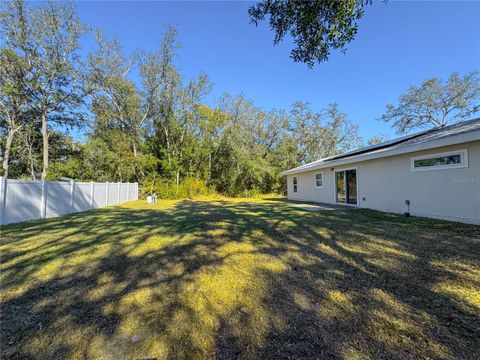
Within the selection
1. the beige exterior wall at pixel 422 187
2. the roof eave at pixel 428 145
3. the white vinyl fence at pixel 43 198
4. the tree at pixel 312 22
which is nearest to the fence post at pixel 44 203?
the white vinyl fence at pixel 43 198

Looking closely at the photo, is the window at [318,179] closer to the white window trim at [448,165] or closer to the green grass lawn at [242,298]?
the white window trim at [448,165]

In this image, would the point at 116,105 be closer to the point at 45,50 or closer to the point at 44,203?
the point at 45,50

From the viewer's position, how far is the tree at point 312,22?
3361mm

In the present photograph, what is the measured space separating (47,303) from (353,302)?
10.1ft

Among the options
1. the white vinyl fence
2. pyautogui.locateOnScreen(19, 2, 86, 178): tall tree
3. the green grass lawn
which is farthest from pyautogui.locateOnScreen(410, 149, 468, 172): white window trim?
pyautogui.locateOnScreen(19, 2, 86, 178): tall tree

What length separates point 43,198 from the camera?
7488 mm

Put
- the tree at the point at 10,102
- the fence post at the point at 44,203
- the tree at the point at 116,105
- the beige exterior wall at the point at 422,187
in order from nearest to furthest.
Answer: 1. the beige exterior wall at the point at 422,187
2. the fence post at the point at 44,203
3. the tree at the point at 10,102
4. the tree at the point at 116,105

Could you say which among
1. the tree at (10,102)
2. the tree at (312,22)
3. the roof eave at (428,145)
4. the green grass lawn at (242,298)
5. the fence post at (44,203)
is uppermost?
the tree at (10,102)

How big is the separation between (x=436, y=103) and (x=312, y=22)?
80.1 ft

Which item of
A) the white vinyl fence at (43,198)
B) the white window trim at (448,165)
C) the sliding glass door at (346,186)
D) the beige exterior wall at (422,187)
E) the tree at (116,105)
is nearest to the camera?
the beige exterior wall at (422,187)

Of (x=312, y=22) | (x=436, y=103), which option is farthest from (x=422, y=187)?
(x=436, y=103)

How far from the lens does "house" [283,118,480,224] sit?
5.97 meters

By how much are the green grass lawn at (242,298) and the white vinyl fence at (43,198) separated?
225 centimetres

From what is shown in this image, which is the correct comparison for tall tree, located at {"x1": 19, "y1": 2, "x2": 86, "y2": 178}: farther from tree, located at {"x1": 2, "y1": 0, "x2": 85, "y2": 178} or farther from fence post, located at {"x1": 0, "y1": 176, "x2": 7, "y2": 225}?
fence post, located at {"x1": 0, "y1": 176, "x2": 7, "y2": 225}
